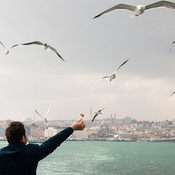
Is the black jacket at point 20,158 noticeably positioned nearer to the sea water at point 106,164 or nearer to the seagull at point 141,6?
the seagull at point 141,6

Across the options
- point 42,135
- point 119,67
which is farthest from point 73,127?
point 42,135

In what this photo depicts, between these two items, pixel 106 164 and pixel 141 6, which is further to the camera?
pixel 106 164

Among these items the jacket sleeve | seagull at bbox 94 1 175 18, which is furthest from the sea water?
the jacket sleeve

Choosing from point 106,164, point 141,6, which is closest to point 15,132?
point 141,6

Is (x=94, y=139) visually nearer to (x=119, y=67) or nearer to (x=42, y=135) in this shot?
(x=42, y=135)

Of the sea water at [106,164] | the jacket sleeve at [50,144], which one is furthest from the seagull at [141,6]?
the sea water at [106,164]

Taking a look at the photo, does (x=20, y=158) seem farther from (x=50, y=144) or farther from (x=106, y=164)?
(x=106, y=164)

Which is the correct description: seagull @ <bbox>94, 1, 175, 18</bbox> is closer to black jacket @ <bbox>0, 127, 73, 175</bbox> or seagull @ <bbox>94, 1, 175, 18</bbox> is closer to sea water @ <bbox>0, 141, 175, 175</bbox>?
black jacket @ <bbox>0, 127, 73, 175</bbox>

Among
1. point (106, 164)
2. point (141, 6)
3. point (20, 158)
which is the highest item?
point (141, 6)

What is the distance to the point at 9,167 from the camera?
101cm

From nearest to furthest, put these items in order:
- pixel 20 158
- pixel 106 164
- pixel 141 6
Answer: pixel 20 158, pixel 141 6, pixel 106 164

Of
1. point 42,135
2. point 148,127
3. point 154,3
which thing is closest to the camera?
point 154,3

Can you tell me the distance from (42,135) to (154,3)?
10254 cm

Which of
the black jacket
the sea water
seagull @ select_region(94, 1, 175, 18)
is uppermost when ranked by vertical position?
seagull @ select_region(94, 1, 175, 18)
